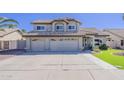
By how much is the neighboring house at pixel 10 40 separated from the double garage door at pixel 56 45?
282 inches

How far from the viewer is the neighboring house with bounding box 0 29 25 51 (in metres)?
41.0

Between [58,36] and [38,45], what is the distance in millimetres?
3417

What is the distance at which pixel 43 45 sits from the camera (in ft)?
119

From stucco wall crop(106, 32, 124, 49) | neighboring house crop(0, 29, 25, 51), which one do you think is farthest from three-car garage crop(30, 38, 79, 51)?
stucco wall crop(106, 32, 124, 49)

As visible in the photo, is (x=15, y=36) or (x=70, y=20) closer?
(x=70, y=20)

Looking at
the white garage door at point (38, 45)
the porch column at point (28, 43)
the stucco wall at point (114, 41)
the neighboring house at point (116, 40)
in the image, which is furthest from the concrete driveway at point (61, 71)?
the stucco wall at point (114, 41)

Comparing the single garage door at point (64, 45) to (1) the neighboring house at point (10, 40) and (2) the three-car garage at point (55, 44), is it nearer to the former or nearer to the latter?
(2) the three-car garage at point (55, 44)

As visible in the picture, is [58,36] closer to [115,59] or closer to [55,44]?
[55,44]

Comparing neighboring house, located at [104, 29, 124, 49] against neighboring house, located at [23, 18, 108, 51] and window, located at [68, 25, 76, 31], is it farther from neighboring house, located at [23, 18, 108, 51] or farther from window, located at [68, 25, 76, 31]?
window, located at [68, 25, 76, 31]

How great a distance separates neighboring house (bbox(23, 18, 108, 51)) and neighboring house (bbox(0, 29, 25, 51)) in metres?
6.54
